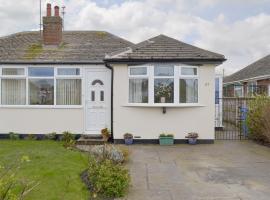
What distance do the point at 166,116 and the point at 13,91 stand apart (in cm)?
637

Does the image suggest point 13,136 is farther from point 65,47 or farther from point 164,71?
point 164,71

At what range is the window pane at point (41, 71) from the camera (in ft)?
43.3

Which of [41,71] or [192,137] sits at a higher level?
[41,71]

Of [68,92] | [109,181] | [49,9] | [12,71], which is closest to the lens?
[109,181]

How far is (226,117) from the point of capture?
2047cm

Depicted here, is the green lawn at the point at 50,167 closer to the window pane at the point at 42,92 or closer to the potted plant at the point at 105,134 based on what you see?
the potted plant at the point at 105,134

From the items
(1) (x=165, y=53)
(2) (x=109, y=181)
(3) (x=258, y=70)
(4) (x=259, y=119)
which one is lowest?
(2) (x=109, y=181)

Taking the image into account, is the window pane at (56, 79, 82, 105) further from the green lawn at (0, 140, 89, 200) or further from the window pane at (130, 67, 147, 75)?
the window pane at (130, 67, 147, 75)

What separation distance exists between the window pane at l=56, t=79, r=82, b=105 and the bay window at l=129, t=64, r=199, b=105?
2.39 metres

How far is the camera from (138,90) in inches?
479

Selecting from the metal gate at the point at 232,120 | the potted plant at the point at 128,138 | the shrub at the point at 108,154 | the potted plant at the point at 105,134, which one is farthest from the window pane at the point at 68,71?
the metal gate at the point at 232,120

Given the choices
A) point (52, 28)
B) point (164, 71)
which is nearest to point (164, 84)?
point (164, 71)

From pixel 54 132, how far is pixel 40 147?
208 centimetres

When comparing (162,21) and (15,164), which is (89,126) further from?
(162,21)
